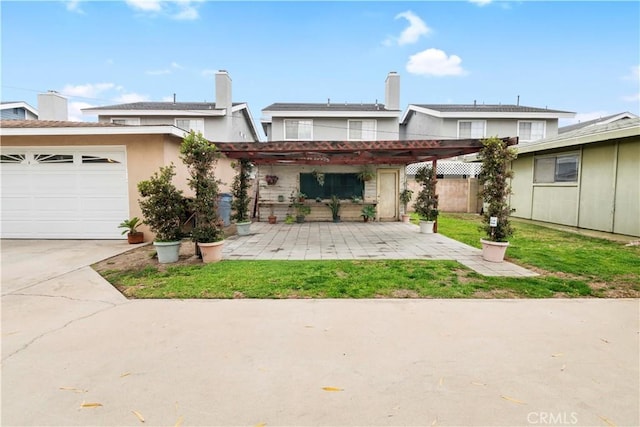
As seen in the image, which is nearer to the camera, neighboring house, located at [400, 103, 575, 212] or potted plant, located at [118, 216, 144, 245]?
potted plant, located at [118, 216, 144, 245]

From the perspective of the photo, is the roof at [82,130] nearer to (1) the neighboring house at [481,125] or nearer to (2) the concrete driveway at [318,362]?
(2) the concrete driveway at [318,362]

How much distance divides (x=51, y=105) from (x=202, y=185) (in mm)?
9098

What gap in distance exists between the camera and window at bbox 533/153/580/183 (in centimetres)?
996

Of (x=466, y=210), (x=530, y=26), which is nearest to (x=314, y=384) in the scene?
(x=530, y=26)

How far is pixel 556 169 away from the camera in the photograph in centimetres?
1065

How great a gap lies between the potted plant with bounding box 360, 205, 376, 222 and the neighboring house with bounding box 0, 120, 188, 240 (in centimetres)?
707

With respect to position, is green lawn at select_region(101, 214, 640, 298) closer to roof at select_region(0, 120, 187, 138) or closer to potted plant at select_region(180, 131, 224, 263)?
potted plant at select_region(180, 131, 224, 263)

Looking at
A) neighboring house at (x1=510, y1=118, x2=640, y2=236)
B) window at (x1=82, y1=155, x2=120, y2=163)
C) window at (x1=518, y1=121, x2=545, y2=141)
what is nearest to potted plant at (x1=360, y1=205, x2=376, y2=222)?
neighboring house at (x1=510, y1=118, x2=640, y2=236)

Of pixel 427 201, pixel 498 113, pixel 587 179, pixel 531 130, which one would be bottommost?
pixel 427 201

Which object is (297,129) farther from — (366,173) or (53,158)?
(53,158)

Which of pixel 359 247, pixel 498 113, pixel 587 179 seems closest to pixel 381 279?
pixel 359 247

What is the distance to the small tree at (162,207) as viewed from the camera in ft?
18.1

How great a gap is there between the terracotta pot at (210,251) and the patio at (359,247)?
0.36 meters

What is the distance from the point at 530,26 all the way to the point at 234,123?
12.9m
